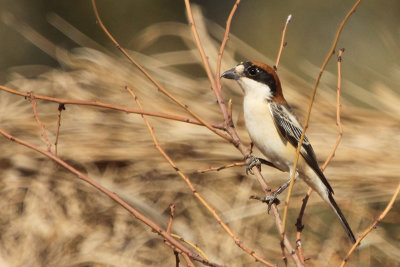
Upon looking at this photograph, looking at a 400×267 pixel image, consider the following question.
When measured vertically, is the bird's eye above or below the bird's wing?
above

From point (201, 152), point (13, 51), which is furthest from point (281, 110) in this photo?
point (13, 51)

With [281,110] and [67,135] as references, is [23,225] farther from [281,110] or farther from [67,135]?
[281,110]

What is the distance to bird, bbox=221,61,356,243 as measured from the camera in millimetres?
2268

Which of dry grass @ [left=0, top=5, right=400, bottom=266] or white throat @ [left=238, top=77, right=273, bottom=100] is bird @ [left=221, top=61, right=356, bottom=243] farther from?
dry grass @ [left=0, top=5, right=400, bottom=266]

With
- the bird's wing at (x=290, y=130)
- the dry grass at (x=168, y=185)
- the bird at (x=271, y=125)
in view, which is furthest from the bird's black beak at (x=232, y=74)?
the dry grass at (x=168, y=185)

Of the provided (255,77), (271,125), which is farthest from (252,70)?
(271,125)

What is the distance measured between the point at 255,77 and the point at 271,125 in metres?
0.16

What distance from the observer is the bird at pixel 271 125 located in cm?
227

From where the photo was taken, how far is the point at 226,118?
1736mm

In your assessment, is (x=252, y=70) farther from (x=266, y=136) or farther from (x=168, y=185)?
(x=168, y=185)

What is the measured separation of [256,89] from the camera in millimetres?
2346

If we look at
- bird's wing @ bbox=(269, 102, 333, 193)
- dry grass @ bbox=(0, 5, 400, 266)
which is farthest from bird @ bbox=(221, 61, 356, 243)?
dry grass @ bbox=(0, 5, 400, 266)

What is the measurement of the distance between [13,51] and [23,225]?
19.2 ft

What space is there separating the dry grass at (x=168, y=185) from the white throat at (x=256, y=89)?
0.48 m
